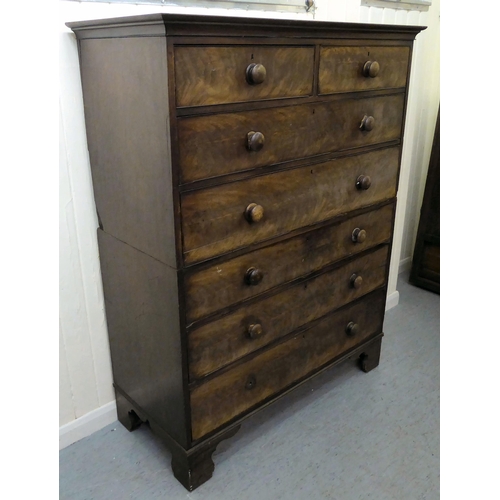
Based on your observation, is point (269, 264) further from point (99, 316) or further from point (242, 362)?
point (99, 316)

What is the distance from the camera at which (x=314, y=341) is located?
5.74 ft

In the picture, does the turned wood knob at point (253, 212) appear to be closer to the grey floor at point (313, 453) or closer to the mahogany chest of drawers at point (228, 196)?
the mahogany chest of drawers at point (228, 196)

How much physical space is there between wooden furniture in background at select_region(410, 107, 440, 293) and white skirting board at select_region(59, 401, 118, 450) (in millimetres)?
1870

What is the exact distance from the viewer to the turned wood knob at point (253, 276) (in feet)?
4.54

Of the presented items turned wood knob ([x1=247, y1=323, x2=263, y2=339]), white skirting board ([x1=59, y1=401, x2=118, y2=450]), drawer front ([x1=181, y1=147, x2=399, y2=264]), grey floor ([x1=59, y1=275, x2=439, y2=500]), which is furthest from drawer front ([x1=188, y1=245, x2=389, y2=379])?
white skirting board ([x1=59, y1=401, x2=118, y2=450])

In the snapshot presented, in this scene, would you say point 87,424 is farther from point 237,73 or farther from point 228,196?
point 237,73

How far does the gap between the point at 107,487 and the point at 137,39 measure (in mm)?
1315

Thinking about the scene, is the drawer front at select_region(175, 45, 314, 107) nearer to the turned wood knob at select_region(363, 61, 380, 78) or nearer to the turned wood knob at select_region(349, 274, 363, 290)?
the turned wood knob at select_region(363, 61, 380, 78)

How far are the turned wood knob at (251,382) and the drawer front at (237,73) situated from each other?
2.81 feet

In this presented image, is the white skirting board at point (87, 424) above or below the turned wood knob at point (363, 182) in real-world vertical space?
below

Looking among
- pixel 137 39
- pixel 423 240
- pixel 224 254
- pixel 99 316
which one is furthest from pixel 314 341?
pixel 423 240

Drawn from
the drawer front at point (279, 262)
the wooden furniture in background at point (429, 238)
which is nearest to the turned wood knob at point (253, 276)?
the drawer front at point (279, 262)

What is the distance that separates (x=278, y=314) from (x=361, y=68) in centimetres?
81

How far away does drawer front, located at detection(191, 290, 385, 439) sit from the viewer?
145 centimetres
